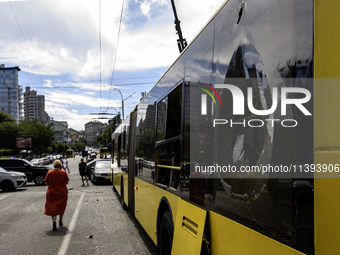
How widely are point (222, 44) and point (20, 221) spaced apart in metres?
9.03

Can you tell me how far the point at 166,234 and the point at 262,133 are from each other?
10.1 feet

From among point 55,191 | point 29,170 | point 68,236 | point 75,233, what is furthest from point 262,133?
point 29,170

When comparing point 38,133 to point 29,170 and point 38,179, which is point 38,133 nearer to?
point 29,170

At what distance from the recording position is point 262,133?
7.54ft

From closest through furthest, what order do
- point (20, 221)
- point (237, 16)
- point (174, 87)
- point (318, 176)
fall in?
point (318, 176), point (237, 16), point (174, 87), point (20, 221)

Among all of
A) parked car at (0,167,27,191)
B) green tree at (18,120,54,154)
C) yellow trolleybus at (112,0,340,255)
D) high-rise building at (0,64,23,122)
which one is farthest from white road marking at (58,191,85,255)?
high-rise building at (0,64,23,122)

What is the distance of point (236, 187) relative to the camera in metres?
2.64

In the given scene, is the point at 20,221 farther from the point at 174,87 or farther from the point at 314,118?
the point at 314,118

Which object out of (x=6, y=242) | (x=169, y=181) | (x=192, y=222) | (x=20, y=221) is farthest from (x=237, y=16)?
(x=20, y=221)

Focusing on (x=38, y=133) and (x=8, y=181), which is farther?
(x=38, y=133)

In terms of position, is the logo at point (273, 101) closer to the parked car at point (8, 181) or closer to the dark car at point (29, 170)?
the parked car at point (8, 181)

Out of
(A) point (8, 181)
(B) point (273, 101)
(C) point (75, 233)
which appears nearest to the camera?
(B) point (273, 101)

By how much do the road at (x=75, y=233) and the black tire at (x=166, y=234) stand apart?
1.70 metres

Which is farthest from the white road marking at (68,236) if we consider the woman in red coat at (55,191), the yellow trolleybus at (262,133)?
the yellow trolleybus at (262,133)
